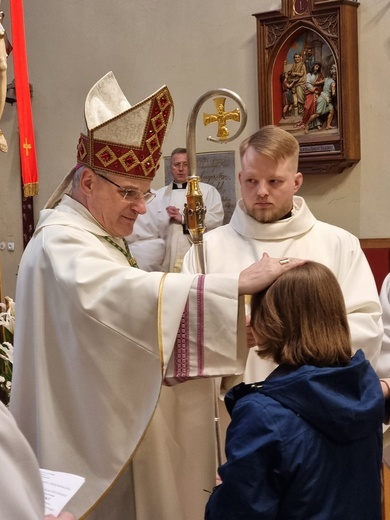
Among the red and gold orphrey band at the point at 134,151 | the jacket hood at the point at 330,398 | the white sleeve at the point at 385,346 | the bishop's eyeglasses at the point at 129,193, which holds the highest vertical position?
the red and gold orphrey band at the point at 134,151

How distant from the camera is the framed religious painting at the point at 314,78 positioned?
23.0 ft

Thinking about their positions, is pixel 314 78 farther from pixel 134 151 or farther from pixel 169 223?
pixel 134 151

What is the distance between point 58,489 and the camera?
190 centimetres

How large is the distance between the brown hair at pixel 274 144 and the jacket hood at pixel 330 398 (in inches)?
56.7

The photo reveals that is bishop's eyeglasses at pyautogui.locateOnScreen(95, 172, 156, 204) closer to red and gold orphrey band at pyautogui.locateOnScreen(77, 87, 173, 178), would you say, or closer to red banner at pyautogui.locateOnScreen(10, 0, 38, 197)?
red and gold orphrey band at pyautogui.locateOnScreen(77, 87, 173, 178)

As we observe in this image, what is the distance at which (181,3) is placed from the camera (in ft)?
26.9

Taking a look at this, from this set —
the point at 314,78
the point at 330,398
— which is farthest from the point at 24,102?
the point at 314,78

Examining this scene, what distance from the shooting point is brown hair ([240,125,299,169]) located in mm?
3234

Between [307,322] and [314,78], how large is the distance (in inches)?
223

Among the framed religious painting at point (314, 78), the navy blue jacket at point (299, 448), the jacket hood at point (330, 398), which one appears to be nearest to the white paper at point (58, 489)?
the navy blue jacket at point (299, 448)

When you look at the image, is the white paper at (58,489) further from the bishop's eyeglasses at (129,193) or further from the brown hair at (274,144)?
the brown hair at (274,144)

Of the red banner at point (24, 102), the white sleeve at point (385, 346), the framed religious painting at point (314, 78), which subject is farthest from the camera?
the framed religious painting at point (314, 78)

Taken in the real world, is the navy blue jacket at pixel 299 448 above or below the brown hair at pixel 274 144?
below

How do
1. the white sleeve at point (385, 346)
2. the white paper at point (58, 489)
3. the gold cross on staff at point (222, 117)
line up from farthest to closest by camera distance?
the white sleeve at point (385, 346) → the gold cross on staff at point (222, 117) → the white paper at point (58, 489)
